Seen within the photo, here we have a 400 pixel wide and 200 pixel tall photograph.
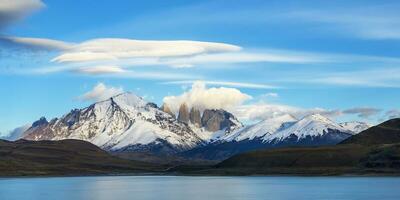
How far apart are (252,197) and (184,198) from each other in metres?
14.6

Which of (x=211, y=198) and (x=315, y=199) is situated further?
(x=211, y=198)

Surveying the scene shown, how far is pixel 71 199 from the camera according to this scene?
145 metres

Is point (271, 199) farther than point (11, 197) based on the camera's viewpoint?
No

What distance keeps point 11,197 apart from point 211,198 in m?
44.3

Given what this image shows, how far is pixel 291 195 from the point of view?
147125mm

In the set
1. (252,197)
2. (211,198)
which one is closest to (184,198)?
(211,198)

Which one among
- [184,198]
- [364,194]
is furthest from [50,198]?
[364,194]

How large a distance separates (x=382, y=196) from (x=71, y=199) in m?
64.1

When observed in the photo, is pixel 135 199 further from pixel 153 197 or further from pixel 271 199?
pixel 271 199

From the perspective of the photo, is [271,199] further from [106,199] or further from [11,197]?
[11,197]

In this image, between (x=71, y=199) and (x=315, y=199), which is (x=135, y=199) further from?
(x=315, y=199)

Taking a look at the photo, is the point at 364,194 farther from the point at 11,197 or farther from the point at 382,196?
the point at 11,197

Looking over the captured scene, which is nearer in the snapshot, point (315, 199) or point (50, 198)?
point (315, 199)

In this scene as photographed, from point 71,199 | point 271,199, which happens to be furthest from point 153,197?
point 271,199
